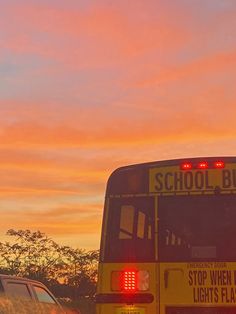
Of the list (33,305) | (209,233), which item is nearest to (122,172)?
(209,233)

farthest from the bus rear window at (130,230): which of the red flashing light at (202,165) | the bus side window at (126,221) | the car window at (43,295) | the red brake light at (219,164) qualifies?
the car window at (43,295)

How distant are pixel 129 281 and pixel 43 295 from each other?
18.6 ft

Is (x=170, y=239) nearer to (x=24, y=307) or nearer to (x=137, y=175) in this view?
(x=137, y=175)

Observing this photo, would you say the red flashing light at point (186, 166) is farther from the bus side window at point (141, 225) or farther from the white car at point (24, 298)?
the white car at point (24, 298)

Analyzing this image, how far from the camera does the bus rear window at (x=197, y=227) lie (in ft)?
27.4

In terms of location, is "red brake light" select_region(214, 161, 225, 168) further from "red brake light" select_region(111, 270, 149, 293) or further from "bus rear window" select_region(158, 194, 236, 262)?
"red brake light" select_region(111, 270, 149, 293)

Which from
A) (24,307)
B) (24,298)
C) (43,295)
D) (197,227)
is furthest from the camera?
(43,295)

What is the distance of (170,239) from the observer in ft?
28.0

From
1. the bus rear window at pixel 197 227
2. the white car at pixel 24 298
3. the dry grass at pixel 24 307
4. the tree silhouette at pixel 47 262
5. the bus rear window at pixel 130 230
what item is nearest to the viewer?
the bus rear window at pixel 197 227

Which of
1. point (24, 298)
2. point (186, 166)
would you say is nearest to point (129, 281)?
point (186, 166)

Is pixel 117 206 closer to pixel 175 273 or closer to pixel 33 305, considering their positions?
pixel 175 273

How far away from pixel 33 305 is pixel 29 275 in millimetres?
35655

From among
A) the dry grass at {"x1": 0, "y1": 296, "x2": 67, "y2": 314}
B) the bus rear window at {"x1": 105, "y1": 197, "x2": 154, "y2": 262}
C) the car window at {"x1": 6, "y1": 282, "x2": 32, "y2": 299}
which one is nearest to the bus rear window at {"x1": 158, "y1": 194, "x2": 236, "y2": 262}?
the bus rear window at {"x1": 105, "y1": 197, "x2": 154, "y2": 262}

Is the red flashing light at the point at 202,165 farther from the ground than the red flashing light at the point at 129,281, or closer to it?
farther from the ground
